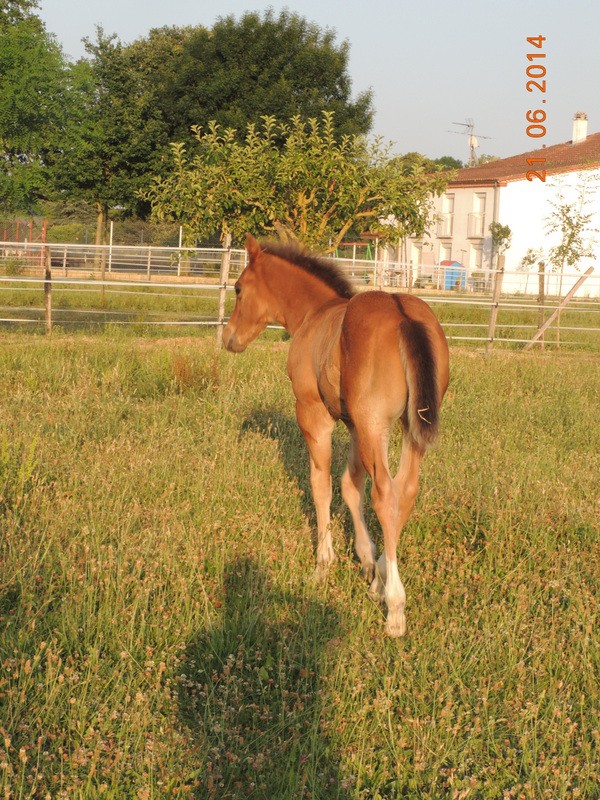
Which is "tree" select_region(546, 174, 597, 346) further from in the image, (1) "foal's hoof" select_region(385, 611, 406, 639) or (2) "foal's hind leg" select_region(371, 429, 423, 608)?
(1) "foal's hoof" select_region(385, 611, 406, 639)

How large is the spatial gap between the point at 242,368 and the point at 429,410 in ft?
22.6

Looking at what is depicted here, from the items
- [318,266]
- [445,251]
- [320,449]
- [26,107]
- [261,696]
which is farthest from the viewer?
[445,251]

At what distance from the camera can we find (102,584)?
3.99m

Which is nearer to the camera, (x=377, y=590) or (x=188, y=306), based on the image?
(x=377, y=590)

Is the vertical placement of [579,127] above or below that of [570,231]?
above

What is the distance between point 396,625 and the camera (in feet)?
12.8

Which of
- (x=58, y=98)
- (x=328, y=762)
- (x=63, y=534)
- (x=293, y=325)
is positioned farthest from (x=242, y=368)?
(x=58, y=98)

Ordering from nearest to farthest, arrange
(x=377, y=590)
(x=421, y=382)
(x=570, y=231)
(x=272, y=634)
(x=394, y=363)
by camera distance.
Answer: (x=272, y=634) < (x=421, y=382) < (x=394, y=363) < (x=377, y=590) < (x=570, y=231)

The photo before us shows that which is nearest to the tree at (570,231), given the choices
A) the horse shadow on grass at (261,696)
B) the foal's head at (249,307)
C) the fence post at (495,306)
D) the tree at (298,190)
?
the fence post at (495,306)

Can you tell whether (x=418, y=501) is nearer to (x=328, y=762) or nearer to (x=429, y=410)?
(x=429, y=410)

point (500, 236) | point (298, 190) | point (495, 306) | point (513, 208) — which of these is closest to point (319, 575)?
point (298, 190)

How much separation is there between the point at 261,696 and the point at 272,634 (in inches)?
18.1

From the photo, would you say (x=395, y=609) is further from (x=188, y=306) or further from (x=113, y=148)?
(x=113, y=148)

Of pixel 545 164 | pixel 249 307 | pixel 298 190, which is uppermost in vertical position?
pixel 545 164
